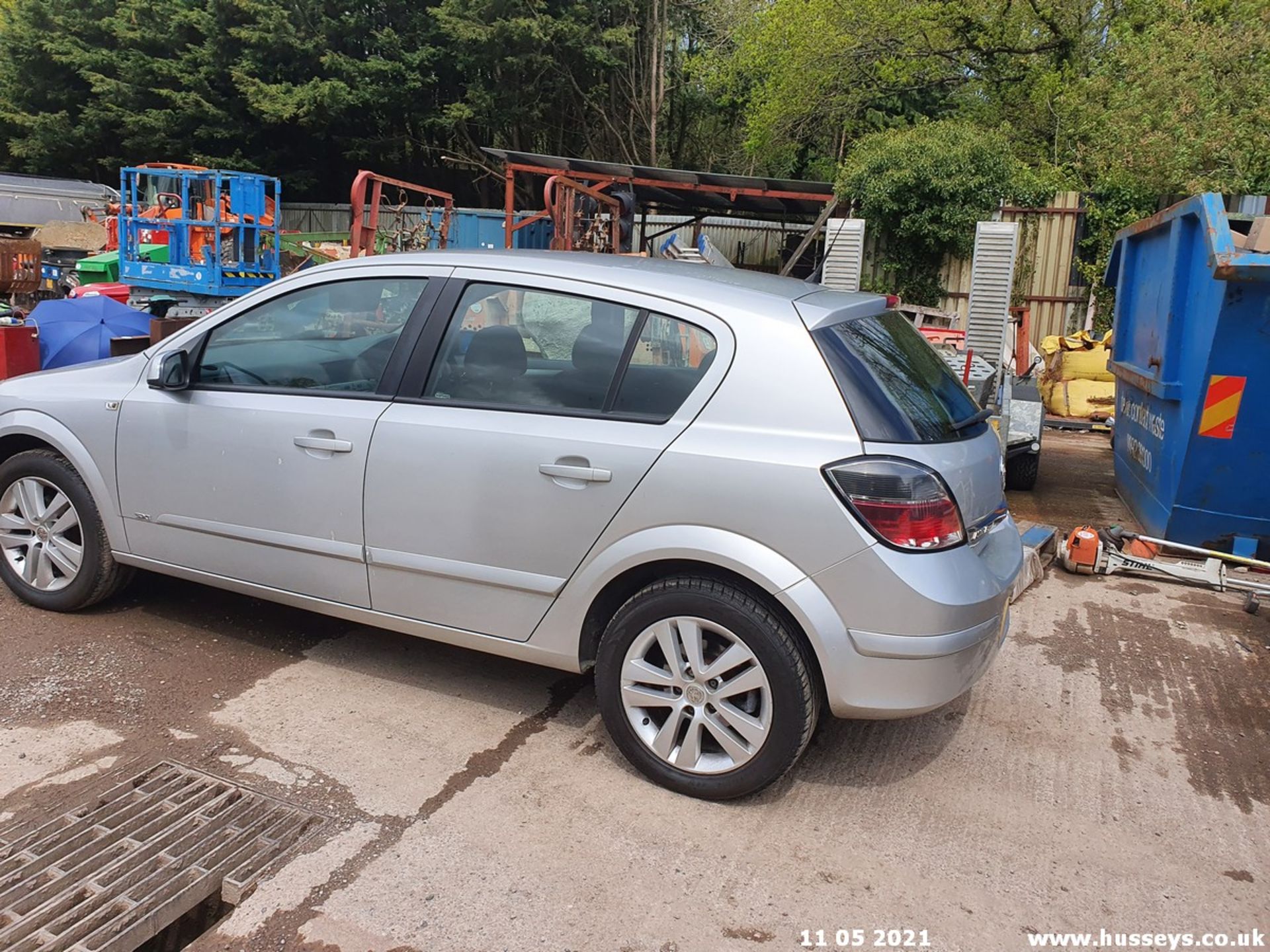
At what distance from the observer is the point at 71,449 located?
4.27 metres

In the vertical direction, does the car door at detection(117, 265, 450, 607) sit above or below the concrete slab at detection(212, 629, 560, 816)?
above

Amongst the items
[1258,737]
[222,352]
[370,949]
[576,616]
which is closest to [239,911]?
[370,949]

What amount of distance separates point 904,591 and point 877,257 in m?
15.2

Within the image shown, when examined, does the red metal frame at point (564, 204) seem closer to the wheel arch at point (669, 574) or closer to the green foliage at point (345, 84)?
the wheel arch at point (669, 574)

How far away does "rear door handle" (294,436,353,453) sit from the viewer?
3617 mm

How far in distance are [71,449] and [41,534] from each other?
0.48 metres

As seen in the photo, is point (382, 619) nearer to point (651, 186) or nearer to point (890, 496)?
point (890, 496)

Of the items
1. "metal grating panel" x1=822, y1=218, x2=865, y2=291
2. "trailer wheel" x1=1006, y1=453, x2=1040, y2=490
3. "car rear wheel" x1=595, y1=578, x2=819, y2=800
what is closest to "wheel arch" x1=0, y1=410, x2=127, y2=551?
"car rear wheel" x1=595, y1=578, x2=819, y2=800

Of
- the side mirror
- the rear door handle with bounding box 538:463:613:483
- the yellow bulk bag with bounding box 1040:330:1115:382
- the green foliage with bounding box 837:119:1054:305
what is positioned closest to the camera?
the rear door handle with bounding box 538:463:613:483

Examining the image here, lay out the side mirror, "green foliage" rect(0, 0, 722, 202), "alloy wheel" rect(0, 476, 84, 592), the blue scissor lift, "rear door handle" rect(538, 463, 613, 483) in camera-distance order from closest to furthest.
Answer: "rear door handle" rect(538, 463, 613, 483), the side mirror, "alloy wheel" rect(0, 476, 84, 592), the blue scissor lift, "green foliage" rect(0, 0, 722, 202)

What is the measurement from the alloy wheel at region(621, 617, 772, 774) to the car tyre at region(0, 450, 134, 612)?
2.63m

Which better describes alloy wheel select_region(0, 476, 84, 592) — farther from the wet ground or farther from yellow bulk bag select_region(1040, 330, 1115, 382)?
yellow bulk bag select_region(1040, 330, 1115, 382)

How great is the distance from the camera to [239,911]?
261 cm

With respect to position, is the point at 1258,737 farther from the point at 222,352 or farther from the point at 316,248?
the point at 316,248
